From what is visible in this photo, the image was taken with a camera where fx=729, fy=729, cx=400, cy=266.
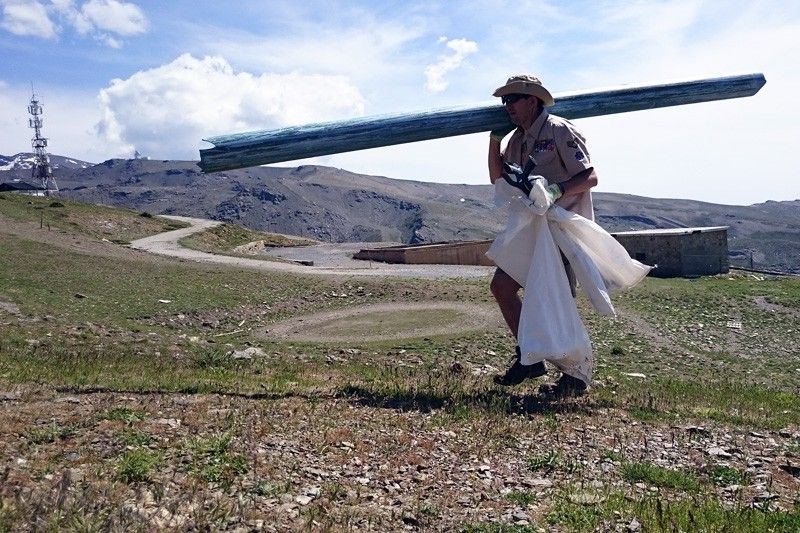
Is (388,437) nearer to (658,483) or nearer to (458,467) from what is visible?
(458,467)

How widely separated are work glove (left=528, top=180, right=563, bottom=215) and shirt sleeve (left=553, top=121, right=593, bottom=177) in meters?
0.35

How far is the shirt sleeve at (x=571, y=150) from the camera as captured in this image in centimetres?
758

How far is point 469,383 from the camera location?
849 cm

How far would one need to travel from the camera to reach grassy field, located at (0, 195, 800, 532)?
4.11 metres

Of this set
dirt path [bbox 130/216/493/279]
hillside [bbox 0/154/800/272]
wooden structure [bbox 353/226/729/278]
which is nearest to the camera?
dirt path [bbox 130/216/493/279]

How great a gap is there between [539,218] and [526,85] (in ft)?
4.62

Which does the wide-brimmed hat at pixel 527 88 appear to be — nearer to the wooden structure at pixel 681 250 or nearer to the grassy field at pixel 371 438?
the grassy field at pixel 371 438

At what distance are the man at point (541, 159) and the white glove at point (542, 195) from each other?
0.4 inches

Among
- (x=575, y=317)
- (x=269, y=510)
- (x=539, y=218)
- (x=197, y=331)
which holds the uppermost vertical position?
(x=539, y=218)

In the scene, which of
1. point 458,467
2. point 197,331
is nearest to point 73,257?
point 197,331

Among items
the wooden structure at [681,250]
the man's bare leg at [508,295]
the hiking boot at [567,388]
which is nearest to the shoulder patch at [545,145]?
the man's bare leg at [508,295]

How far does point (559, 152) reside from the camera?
765 centimetres

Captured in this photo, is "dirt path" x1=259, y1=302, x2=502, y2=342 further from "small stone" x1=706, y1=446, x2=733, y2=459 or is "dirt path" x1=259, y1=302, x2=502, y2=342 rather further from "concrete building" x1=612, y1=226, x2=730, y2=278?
"concrete building" x1=612, y1=226, x2=730, y2=278

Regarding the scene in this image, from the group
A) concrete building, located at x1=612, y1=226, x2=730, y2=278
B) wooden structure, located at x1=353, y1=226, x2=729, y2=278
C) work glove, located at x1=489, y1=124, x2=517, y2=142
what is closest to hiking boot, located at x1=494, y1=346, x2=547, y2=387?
work glove, located at x1=489, y1=124, x2=517, y2=142
